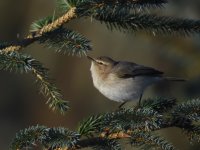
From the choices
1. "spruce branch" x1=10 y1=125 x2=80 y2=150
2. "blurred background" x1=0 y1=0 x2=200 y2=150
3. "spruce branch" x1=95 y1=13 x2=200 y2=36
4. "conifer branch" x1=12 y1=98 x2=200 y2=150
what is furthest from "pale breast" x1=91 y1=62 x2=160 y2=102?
"blurred background" x1=0 y1=0 x2=200 y2=150

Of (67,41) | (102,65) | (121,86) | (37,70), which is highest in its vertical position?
(67,41)

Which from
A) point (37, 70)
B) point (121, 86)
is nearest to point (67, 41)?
point (37, 70)

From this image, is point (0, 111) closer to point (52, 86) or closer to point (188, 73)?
point (188, 73)

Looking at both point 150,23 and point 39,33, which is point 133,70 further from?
point 39,33

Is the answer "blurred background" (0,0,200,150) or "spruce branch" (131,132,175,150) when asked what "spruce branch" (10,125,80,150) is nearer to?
"spruce branch" (131,132,175,150)

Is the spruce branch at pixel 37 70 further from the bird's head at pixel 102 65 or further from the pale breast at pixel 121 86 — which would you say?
the bird's head at pixel 102 65

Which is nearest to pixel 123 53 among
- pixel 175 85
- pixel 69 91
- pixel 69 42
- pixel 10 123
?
pixel 69 91

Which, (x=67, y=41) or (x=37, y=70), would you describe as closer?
(x=37, y=70)
